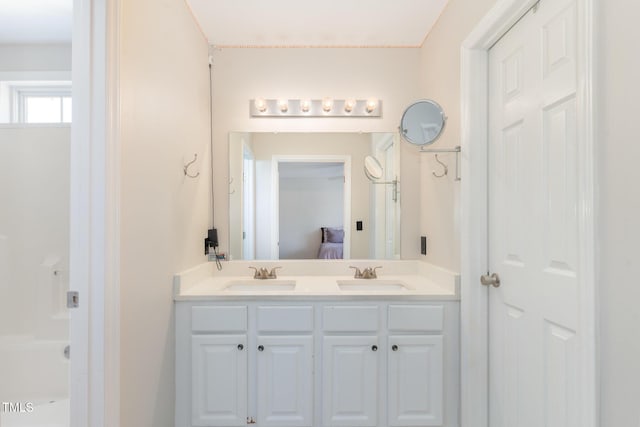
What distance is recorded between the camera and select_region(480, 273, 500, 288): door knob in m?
1.48

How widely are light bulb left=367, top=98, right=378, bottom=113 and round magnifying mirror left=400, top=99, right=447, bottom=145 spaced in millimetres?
565

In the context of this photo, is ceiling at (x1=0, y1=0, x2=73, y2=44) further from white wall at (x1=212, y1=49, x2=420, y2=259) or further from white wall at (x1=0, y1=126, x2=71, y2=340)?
white wall at (x1=212, y1=49, x2=420, y2=259)

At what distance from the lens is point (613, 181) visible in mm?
831

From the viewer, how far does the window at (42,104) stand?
6.36ft

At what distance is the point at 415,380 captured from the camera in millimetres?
1708

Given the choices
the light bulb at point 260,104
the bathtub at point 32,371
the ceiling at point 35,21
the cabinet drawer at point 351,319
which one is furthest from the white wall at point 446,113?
the bathtub at point 32,371

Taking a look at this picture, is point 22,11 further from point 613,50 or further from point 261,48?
point 613,50

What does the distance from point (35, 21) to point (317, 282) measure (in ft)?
7.49

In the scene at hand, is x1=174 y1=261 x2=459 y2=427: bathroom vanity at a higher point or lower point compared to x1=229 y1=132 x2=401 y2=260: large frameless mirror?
lower

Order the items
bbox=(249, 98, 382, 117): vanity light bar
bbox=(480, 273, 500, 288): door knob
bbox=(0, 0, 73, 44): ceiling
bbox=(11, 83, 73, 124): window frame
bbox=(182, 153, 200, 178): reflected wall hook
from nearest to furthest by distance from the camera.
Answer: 1. bbox=(480, 273, 500, 288): door knob
2. bbox=(0, 0, 73, 44): ceiling
3. bbox=(182, 153, 200, 178): reflected wall hook
4. bbox=(11, 83, 73, 124): window frame
5. bbox=(249, 98, 382, 117): vanity light bar

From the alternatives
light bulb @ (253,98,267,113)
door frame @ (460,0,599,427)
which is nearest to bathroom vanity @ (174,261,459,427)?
door frame @ (460,0,599,427)

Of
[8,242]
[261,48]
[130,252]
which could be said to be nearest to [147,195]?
[130,252]

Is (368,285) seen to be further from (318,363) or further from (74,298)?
(74,298)

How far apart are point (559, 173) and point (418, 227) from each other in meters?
1.24
